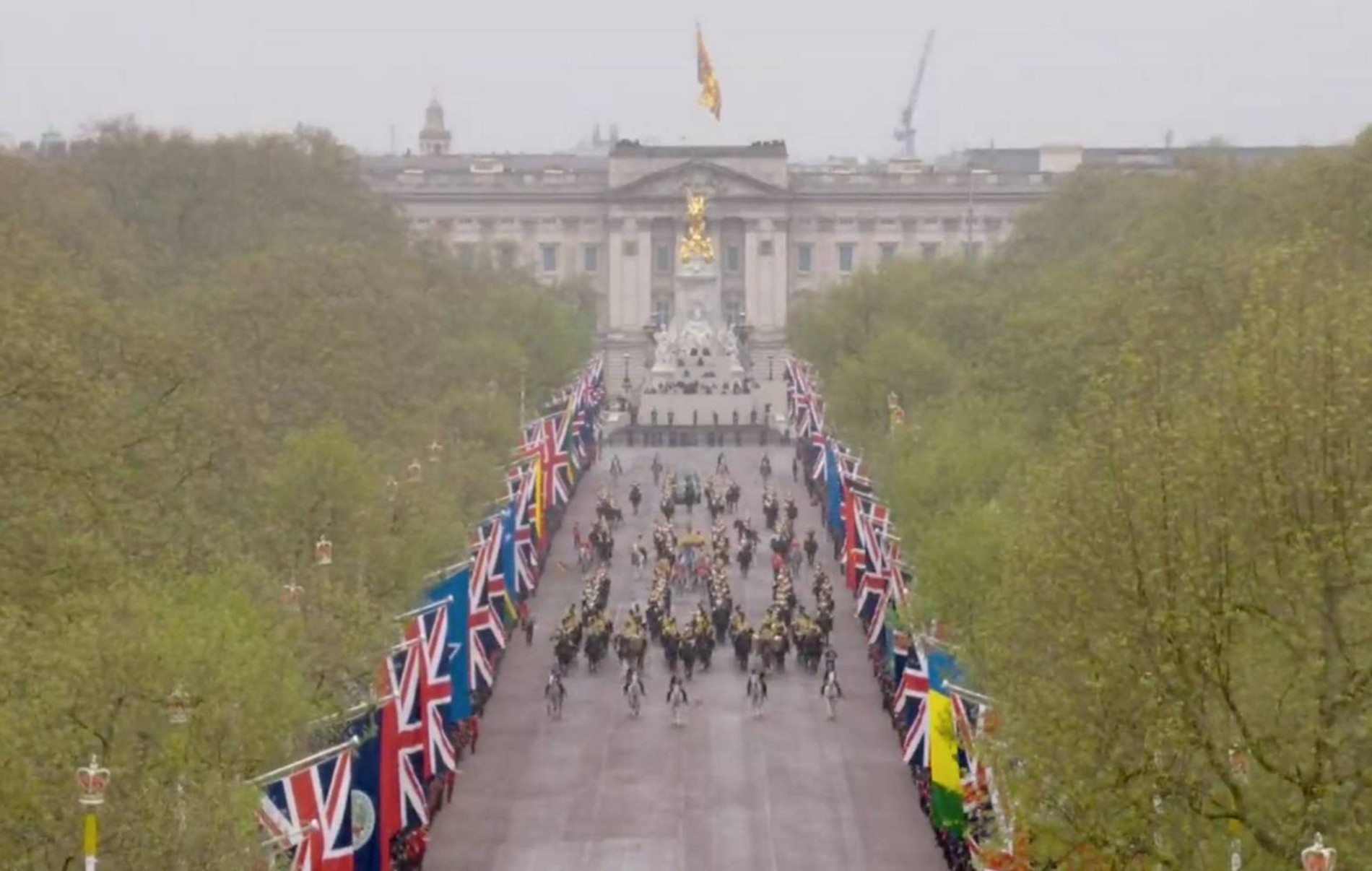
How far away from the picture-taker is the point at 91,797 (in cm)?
2581

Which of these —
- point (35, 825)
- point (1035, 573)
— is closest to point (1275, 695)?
point (1035, 573)

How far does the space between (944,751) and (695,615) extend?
66.5 ft

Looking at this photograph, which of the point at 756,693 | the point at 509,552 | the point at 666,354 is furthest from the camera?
the point at 666,354

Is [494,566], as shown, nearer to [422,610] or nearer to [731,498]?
[422,610]

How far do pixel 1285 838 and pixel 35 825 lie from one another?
11.8 m

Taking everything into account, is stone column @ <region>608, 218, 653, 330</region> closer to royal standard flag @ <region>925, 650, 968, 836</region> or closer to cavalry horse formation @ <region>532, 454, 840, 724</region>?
cavalry horse formation @ <region>532, 454, 840, 724</region>

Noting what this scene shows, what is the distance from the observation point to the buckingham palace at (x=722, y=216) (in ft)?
615

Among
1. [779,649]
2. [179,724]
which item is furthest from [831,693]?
[179,724]

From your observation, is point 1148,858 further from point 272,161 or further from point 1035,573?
point 272,161

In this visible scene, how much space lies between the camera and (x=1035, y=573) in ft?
Answer: 99.6

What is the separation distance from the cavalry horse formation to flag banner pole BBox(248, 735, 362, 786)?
63.1ft

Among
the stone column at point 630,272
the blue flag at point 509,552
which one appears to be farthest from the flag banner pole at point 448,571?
the stone column at point 630,272

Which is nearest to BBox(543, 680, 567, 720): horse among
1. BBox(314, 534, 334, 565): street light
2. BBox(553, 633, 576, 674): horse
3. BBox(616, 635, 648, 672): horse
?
BBox(616, 635, 648, 672): horse

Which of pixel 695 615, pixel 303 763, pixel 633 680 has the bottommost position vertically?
pixel 633 680
